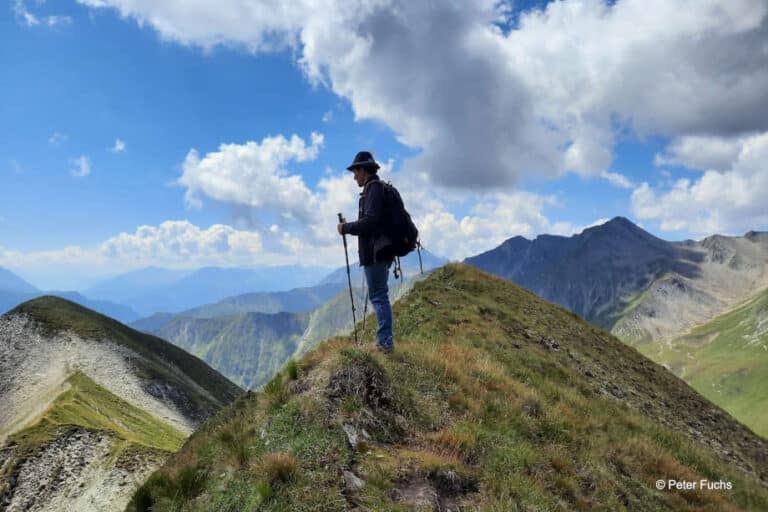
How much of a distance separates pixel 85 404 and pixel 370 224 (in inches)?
2752

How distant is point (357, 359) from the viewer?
908cm

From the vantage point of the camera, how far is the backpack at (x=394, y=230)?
34.8 ft

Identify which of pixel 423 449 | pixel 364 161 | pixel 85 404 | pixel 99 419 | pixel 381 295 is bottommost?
pixel 99 419

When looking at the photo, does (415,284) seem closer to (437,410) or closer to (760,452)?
(437,410)

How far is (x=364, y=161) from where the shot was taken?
10820 mm

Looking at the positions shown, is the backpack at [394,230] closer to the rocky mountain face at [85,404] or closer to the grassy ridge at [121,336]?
the rocky mountain face at [85,404]

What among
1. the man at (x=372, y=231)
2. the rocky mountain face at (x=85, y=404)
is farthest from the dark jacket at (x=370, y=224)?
the rocky mountain face at (x=85, y=404)

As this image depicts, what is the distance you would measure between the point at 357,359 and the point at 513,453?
11.5ft

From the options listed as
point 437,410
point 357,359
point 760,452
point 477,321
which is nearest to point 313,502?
point 357,359

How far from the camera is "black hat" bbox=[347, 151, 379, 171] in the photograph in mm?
10758

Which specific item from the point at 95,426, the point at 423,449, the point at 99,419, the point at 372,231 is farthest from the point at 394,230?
the point at 99,419

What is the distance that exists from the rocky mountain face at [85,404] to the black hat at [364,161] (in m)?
15.5

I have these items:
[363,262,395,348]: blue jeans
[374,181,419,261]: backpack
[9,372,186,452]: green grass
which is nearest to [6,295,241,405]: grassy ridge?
[9,372,186,452]: green grass

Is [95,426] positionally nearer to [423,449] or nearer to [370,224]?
[370,224]
